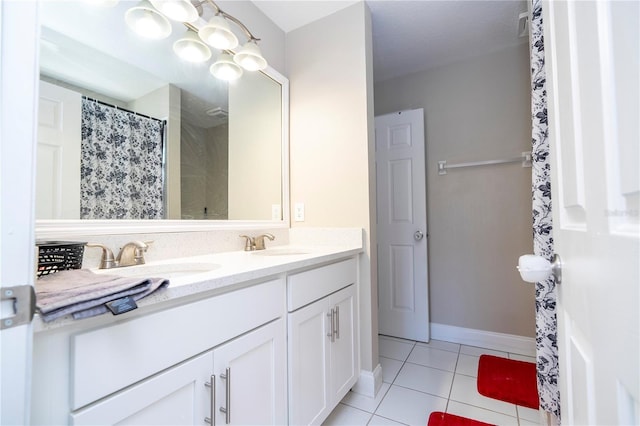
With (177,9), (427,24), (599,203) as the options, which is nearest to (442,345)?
(599,203)

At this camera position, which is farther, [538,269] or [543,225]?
[543,225]

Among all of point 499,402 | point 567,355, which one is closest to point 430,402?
point 499,402

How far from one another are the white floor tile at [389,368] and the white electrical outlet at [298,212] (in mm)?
1213

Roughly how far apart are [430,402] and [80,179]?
2.04 m

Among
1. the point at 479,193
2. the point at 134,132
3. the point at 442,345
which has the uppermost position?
the point at 134,132

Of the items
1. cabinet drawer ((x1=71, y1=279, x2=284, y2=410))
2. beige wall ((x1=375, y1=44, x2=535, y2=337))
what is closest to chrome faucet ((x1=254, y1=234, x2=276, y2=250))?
cabinet drawer ((x1=71, y1=279, x2=284, y2=410))

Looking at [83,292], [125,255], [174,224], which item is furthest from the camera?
[174,224]

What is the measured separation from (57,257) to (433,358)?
2336mm

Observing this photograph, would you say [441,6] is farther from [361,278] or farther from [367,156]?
Answer: [361,278]

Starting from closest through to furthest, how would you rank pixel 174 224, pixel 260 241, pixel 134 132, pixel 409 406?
Answer: pixel 134 132
pixel 174 224
pixel 409 406
pixel 260 241

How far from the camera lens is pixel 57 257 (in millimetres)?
805

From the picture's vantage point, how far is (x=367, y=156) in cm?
172

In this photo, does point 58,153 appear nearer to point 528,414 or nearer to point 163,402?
point 163,402

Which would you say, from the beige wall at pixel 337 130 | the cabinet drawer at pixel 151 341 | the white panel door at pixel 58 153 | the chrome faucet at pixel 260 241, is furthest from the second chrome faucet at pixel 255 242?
the white panel door at pixel 58 153
